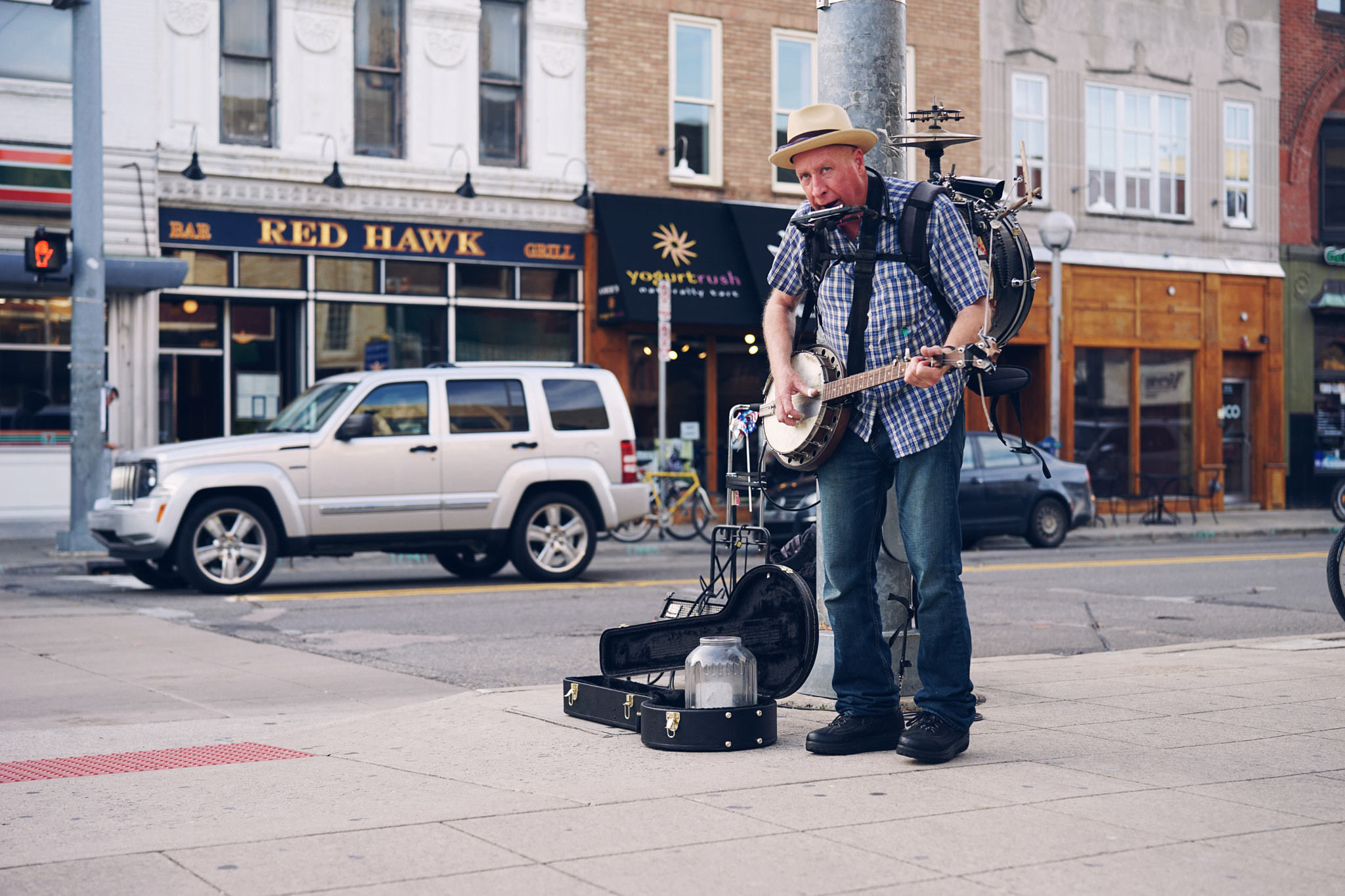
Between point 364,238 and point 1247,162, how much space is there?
16713mm

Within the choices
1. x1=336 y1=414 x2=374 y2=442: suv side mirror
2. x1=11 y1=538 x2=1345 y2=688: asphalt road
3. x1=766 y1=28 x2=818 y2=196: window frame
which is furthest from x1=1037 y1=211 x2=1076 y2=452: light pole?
x1=336 y1=414 x2=374 y2=442: suv side mirror

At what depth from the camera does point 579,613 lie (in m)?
11.5

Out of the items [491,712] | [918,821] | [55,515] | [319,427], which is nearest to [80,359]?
[55,515]

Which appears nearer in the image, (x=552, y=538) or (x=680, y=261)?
(x=552, y=538)

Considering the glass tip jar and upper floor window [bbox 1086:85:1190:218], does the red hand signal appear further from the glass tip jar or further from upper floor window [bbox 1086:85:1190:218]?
upper floor window [bbox 1086:85:1190:218]

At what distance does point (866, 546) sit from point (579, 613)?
638cm

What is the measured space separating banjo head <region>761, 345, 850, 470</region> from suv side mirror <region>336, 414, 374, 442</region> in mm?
8478

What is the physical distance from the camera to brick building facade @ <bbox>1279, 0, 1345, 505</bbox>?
1096 inches

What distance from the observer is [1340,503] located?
25.0 metres

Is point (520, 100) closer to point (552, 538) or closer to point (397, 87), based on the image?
point (397, 87)

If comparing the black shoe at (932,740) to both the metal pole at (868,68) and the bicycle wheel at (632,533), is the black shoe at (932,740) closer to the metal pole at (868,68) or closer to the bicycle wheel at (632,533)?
the metal pole at (868,68)

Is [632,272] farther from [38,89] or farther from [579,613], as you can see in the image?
[579,613]

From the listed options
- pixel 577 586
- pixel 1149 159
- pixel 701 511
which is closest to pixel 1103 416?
pixel 1149 159

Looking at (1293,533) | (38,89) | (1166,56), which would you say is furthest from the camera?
(1166,56)
